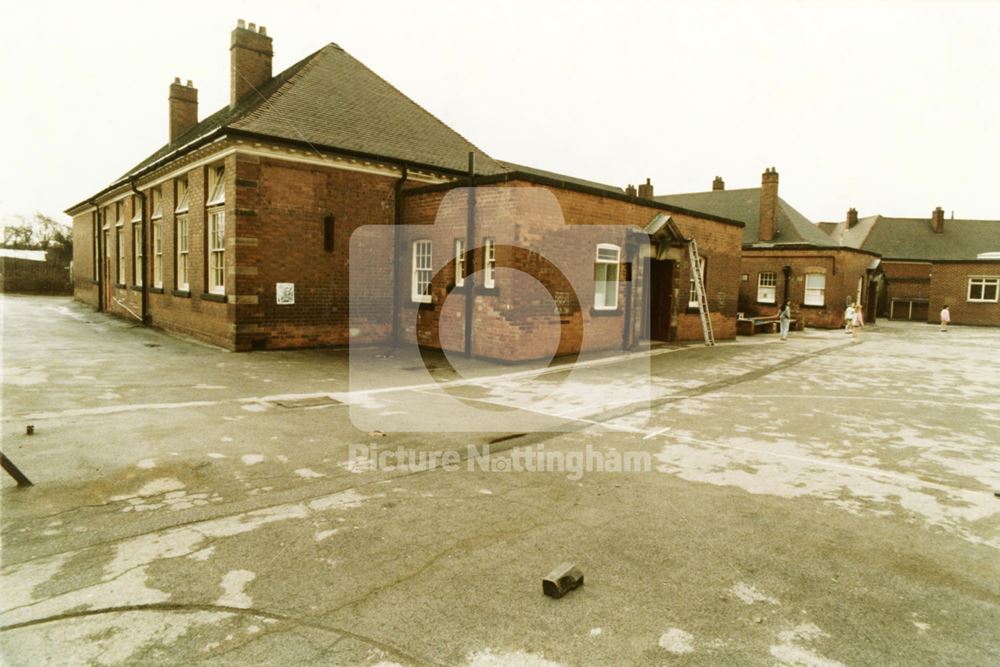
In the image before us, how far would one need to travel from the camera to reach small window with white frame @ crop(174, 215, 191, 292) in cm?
1722

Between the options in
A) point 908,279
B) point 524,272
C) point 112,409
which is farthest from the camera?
point 908,279

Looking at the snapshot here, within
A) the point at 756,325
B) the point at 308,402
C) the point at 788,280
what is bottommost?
the point at 308,402

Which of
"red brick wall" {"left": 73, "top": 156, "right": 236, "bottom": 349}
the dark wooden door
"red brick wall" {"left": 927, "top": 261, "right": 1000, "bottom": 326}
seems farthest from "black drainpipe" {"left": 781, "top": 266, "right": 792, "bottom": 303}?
"red brick wall" {"left": 73, "top": 156, "right": 236, "bottom": 349}

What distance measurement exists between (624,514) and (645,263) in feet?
43.4

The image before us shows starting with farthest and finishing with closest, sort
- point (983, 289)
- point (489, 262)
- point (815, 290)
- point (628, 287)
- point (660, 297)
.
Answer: point (983, 289) → point (815, 290) → point (660, 297) → point (628, 287) → point (489, 262)

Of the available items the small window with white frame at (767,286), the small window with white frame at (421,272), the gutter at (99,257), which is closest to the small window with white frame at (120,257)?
the gutter at (99,257)

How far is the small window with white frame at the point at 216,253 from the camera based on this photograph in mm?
14555

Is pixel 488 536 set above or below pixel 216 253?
below

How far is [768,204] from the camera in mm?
32719

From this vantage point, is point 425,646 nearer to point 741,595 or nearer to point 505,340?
point 741,595

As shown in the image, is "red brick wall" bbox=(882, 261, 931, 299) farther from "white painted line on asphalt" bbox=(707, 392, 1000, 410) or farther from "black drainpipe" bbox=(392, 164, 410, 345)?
"black drainpipe" bbox=(392, 164, 410, 345)

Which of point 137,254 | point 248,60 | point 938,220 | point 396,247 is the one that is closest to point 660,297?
point 396,247

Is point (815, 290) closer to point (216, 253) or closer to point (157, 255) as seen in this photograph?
point (216, 253)

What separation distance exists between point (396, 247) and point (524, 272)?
4906 millimetres
